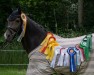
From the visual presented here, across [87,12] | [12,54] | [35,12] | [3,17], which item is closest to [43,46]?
[12,54]

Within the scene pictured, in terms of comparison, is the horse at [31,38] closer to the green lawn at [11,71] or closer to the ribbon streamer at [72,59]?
the ribbon streamer at [72,59]

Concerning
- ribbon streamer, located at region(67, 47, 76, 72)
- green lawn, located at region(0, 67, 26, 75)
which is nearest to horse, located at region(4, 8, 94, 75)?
ribbon streamer, located at region(67, 47, 76, 72)

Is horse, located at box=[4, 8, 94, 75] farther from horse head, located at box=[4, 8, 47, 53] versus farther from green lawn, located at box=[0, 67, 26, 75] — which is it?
green lawn, located at box=[0, 67, 26, 75]

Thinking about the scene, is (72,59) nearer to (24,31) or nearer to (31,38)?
(31,38)

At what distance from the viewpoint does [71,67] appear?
547cm

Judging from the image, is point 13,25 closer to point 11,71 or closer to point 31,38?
point 31,38

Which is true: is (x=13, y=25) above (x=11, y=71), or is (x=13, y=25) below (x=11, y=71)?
above

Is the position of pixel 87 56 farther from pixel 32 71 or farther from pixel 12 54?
pixel 12 54

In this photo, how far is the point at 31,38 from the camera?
18.3ft

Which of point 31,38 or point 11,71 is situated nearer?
point 31,38

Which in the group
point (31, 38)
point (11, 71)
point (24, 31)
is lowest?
point (11, 71)

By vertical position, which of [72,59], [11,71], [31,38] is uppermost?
[31,38]

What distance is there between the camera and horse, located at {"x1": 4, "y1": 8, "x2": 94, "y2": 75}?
552cm

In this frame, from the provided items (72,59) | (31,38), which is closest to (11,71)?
(31,38)
